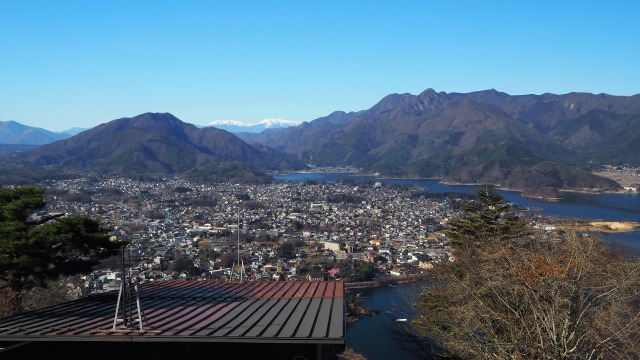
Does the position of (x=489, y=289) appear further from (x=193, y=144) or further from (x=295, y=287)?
(x=193, y=144)

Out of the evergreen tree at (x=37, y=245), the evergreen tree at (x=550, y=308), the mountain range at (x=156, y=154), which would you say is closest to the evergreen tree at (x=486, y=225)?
the evergreen tree at (x=550, y=308)

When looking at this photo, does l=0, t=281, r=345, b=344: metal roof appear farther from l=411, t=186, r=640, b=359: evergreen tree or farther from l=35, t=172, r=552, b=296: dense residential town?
l=411, t=186, r=640, b=359: evergreen tree

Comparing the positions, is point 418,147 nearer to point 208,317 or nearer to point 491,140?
point 491,140

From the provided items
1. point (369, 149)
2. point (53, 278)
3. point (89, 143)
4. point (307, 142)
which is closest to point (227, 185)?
point (89, 143)

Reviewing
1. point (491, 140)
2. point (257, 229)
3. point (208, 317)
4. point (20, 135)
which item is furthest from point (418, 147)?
point (20, 135)

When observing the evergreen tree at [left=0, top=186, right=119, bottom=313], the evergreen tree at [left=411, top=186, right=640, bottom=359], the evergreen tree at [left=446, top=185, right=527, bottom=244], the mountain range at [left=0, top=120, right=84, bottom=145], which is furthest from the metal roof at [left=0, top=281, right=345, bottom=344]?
the mountain range at [left=0, top=120, right=84, bottom=145]
